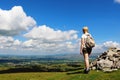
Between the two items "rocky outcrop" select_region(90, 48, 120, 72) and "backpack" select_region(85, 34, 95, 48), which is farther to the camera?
"rocky outcrop" select_region(90, 48, 120, 72)

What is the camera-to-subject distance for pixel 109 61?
32.0 meters

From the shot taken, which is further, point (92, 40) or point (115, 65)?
point (115, 65)

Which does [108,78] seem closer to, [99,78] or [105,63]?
[99,78]

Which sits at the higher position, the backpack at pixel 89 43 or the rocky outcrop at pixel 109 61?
the backpack at pixel 89 43

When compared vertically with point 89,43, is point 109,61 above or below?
below

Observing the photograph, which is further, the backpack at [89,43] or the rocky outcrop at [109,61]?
the rocky outcrop at [109,61]

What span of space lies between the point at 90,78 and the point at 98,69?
786cm

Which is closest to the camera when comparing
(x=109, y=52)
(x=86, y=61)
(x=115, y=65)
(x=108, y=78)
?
(x=108, y=78)

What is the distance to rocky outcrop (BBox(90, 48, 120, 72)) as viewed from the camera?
101 feet

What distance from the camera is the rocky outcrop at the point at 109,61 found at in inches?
1217

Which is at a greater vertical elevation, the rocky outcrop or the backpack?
the backpack

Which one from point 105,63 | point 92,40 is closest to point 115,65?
point 105,63

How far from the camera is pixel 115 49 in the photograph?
35781 millimetres

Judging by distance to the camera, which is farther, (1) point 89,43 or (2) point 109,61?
(2) point 109,61
